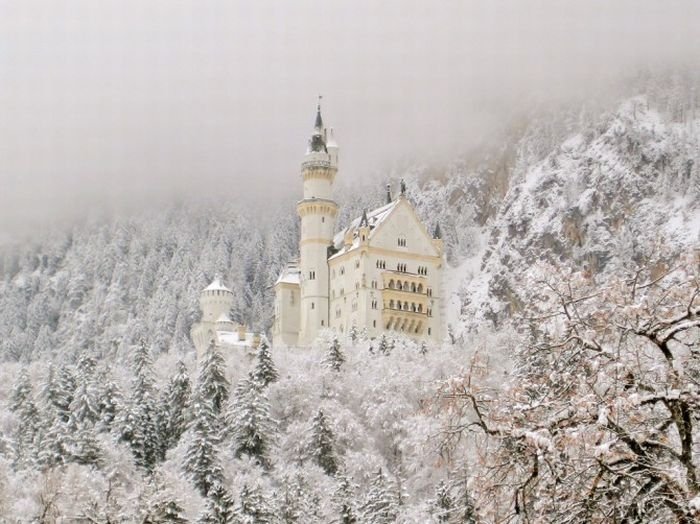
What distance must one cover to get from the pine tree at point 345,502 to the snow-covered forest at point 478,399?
0.32 m

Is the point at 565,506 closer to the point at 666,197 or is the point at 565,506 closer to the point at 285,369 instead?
the point at 285,369

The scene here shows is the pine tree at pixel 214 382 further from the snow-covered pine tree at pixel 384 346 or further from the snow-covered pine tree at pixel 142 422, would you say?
the snow-covered pine tree at pixel 384 346

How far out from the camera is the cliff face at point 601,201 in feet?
564

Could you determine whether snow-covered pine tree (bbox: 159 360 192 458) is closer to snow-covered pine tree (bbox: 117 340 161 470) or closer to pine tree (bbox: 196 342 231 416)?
snow-covered pine tree (bbox: 117 340 161 470)

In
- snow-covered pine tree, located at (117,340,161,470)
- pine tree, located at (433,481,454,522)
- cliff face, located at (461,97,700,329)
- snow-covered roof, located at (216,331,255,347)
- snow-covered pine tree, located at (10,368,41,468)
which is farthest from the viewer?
cliff face, located at (461,97,700,329)

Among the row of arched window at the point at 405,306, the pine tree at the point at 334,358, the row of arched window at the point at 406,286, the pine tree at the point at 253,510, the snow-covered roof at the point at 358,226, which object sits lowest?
the pine tree at the point at 253,510

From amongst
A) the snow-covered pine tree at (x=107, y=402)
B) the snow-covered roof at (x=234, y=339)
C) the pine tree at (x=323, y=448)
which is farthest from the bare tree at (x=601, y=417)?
the snow-covered roof at (x=234, y=339)

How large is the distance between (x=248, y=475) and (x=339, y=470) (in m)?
5.42

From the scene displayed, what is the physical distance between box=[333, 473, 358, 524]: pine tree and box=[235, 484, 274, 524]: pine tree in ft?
11.2

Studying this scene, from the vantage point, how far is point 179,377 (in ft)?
275

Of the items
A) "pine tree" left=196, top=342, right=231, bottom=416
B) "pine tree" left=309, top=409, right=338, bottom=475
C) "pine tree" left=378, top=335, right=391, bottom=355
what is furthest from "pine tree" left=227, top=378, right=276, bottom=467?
"pine tree" left=378, top=335, right=391, bottom=355

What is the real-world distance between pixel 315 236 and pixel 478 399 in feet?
380

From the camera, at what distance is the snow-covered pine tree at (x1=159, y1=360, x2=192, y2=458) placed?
8012 centimetres

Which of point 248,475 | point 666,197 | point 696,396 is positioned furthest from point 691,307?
point 666,197
